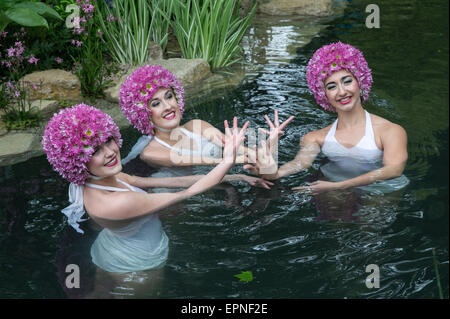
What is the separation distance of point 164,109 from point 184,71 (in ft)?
8.85

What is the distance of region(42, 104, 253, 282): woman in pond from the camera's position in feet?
11.1

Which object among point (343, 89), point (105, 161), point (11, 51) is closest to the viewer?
point (105, 161)

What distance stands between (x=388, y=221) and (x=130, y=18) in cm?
498

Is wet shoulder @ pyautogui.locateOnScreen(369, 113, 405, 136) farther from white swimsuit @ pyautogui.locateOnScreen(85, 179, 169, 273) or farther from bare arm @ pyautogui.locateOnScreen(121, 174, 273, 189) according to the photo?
A: white swimsuit @ pyautogui.locateOnScreen(85, 179, 169, 273)

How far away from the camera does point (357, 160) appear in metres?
4.68

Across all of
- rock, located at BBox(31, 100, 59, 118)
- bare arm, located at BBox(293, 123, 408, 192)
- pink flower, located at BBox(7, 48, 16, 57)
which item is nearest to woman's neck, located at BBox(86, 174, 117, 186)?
bare arm, located at BBox(293, 123, 408, 192)

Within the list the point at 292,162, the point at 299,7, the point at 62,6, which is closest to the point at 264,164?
the point at 292,162

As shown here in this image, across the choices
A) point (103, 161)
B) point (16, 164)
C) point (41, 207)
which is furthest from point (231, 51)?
point (103, 161)

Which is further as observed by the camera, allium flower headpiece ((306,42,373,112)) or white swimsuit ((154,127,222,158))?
white swimsuit ((154,127,222,158))

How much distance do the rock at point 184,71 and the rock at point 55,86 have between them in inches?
15.7

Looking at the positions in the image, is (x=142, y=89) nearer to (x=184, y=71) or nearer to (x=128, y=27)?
(x=184, y=71)

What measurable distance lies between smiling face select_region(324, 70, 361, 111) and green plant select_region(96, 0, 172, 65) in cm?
365

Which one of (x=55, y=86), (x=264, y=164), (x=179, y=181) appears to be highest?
(x=55, y=86)

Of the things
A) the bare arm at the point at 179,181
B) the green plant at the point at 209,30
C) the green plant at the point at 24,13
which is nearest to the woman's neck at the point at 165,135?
the bare arm at the point at 179,181
